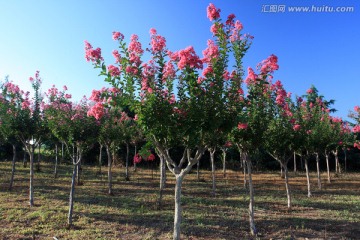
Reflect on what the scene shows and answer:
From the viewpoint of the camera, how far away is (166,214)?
37.9 feet

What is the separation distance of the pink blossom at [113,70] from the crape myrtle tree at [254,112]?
2.95 meters

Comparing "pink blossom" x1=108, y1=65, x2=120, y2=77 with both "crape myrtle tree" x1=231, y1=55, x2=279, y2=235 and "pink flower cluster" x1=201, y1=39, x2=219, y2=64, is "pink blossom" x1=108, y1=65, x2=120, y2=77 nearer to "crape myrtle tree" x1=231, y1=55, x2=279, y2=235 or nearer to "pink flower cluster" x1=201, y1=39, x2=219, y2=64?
"pink flower cluster" x1=201, y1=39, x2=219, y2=64

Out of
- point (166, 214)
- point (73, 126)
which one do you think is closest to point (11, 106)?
point (73, 126)

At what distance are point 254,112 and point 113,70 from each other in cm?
466

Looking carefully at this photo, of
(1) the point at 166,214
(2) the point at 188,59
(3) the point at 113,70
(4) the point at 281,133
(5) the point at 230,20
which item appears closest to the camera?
(2) the point at 188,59

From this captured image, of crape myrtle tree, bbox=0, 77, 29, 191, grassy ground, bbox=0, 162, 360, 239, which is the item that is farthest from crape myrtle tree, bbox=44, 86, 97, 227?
crape myrtle tree, bbox=0, 77, 29, 191

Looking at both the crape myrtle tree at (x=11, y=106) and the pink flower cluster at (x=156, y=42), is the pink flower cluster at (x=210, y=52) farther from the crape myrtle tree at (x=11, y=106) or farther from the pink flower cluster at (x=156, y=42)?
the crape myrtle tree at (x=11, y=106)

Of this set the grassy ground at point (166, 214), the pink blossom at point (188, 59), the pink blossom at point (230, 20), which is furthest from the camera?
the grassy ground at point (166, 214)

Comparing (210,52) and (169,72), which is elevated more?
(210,52)

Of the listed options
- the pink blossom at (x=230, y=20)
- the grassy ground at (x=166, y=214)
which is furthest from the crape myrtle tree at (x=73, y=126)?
the pink blossom at (x=230, y=20)

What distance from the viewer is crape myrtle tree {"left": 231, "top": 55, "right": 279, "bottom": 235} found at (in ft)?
27.8

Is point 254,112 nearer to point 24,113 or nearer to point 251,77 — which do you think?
point 251,77

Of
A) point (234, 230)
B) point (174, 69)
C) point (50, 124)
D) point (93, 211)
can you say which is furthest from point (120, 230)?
point (174, 69)

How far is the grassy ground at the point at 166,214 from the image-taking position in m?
9.18
